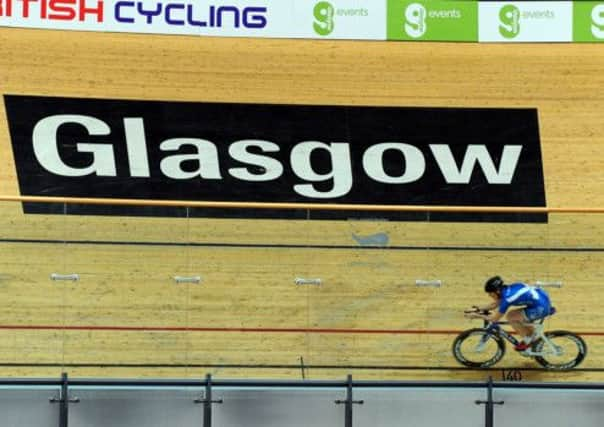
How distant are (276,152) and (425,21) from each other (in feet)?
9.33

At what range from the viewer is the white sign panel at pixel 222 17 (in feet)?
52.5

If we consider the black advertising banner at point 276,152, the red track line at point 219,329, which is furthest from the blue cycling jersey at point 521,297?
the black advertising banner at point 276,152

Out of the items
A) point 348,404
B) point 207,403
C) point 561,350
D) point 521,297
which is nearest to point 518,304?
point 521,297

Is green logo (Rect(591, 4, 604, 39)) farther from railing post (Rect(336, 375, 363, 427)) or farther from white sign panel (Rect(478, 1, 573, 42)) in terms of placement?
railing post (Rect(336, 375, 363, 427))

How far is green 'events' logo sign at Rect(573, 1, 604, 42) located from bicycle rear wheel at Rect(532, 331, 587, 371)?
299 inches

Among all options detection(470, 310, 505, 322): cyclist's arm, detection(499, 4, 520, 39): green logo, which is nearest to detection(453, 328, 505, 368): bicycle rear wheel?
detection(470, 310, 505, 322): cyclist's arm

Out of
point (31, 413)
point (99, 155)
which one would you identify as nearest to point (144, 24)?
point (99, 155)

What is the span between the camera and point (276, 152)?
15680mm

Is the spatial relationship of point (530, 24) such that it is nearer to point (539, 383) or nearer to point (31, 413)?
point (539, 383)

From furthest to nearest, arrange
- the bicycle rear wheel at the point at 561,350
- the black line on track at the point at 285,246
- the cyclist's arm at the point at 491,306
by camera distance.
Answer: the cyclist's arm at the point at 491,306, the bicycle rear wheel at the point at 561,350, the black line on track at the point at 285,246

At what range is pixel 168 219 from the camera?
31.5ft

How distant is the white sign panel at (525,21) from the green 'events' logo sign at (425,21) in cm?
26

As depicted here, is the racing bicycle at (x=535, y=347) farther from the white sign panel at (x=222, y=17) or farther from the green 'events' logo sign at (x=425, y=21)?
the white sign panel at (x=222, y=17)

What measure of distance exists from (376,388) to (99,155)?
7220mm
